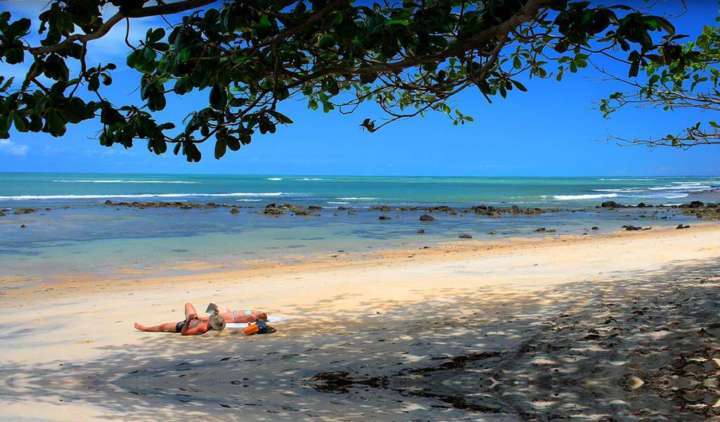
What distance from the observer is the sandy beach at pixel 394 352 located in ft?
15.5

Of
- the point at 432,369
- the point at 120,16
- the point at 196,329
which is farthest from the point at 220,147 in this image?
the point at 196,329

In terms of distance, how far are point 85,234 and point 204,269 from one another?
980 cm

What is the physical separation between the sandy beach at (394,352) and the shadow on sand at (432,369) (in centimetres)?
2

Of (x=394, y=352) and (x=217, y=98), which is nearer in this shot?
(x=217, y=98)

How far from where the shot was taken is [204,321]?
287 inches

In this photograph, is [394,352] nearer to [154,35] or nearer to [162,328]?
[162,328]

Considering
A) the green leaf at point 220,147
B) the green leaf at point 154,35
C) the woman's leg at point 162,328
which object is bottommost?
the woman's leg at point 162,328

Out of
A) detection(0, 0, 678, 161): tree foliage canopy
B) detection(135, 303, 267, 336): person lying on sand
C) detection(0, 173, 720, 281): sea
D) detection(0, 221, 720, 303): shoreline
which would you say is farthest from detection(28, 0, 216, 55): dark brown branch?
detection(0, 173, 720, 281): sea

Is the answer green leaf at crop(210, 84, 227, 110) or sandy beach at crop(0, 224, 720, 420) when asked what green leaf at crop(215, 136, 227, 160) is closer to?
green leaf at crop(210, 84, 227, 110)

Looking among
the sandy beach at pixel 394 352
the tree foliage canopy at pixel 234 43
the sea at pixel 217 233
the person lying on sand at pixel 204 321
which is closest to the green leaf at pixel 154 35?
the tree foliage canopy at pixel 234 43

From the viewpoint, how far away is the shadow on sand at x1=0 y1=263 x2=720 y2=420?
4.68 meters

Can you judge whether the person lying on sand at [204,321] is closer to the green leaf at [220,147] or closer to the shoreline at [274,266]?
the green leaf at [220,147]

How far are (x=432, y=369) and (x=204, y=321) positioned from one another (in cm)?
280

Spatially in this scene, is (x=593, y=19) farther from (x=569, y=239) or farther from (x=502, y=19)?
(x=569, y=239)
